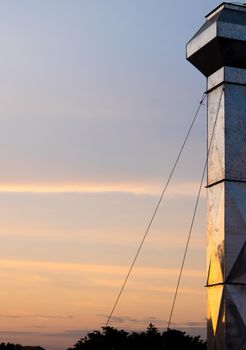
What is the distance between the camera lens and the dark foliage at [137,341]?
73.3m

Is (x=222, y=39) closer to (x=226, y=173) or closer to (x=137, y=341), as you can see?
(x=226, y=173)

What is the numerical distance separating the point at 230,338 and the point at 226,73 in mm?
9090

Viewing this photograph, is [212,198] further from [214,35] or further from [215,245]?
[214,35]

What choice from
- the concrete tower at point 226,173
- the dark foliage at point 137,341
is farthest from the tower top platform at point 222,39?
the dark foliage at point 137,341

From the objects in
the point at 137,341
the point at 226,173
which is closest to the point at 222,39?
the point at 226,173

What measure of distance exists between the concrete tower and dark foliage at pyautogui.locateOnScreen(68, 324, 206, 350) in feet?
150

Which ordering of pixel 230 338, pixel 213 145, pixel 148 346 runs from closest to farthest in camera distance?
pixel 230 338
pixel 213 145
pixel 148 346

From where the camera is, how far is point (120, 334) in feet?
254

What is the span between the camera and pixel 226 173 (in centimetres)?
2686

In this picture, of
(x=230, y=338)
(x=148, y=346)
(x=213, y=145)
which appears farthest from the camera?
(x=148, y=346)

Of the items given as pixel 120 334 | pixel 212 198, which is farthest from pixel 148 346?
pixel 212 198

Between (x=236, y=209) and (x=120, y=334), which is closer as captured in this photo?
(x=236, y=209)

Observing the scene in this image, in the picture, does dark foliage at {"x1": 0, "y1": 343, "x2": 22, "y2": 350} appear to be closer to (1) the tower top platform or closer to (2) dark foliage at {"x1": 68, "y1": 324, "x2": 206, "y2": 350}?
(2) dark foliage at {"x1": 68, "y1": 324, "x2": 206, "y2": 350}

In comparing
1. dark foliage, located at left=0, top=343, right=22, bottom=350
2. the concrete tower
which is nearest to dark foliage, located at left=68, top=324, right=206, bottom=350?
dark foliage, located at left=0, top=343, right=22, bottom=350
